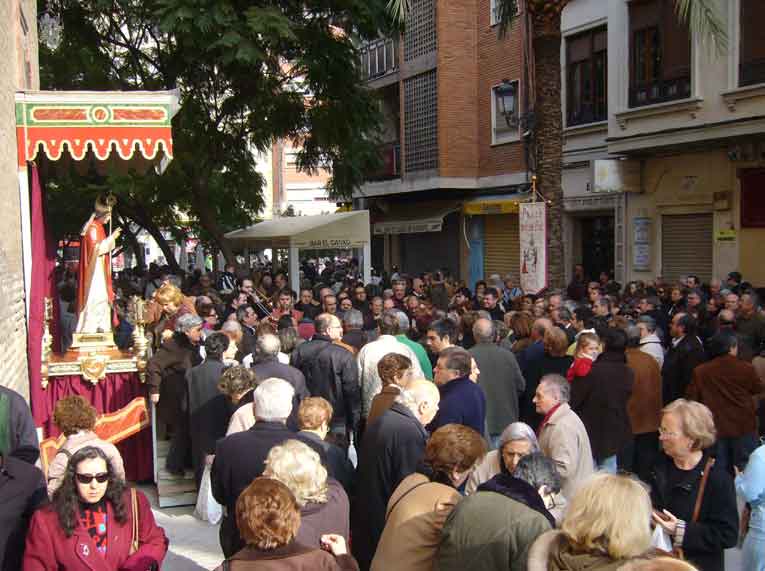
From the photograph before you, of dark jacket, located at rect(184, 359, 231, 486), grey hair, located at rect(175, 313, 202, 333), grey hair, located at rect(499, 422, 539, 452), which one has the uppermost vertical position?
grey hair, located at rect(175, 313, 202, 333)

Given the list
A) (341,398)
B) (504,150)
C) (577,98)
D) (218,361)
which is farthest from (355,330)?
(504,150)

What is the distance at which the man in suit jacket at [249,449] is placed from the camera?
463 centimetres

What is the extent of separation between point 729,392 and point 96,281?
6.57m

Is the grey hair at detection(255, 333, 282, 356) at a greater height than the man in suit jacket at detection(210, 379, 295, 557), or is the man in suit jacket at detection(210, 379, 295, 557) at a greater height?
the grey hair at detection(255, 333, 282, 356)

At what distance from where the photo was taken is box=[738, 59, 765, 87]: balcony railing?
14.6m

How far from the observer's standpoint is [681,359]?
7.91 meters

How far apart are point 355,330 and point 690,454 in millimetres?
5003

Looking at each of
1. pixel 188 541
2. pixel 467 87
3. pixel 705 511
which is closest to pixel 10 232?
pixel 188 541

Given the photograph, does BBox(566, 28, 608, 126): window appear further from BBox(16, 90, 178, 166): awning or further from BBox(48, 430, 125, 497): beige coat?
BBox(48, 430, 125, 497): beige coat

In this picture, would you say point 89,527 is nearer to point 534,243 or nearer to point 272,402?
point 272,402

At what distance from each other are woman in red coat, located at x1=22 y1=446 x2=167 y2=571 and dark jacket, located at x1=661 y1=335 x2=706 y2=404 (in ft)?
18.0

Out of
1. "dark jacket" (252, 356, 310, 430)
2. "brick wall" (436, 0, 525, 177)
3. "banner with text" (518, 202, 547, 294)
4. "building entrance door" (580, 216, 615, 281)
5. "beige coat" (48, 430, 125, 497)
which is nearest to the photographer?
"beige coat" (48, 430, 125, 497)

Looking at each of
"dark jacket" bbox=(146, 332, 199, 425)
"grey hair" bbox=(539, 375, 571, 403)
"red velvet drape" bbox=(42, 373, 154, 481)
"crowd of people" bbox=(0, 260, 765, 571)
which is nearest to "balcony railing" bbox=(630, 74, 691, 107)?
"crowd of people" bbox=(0, 260, 765, 571)

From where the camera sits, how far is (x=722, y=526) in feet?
13.3
